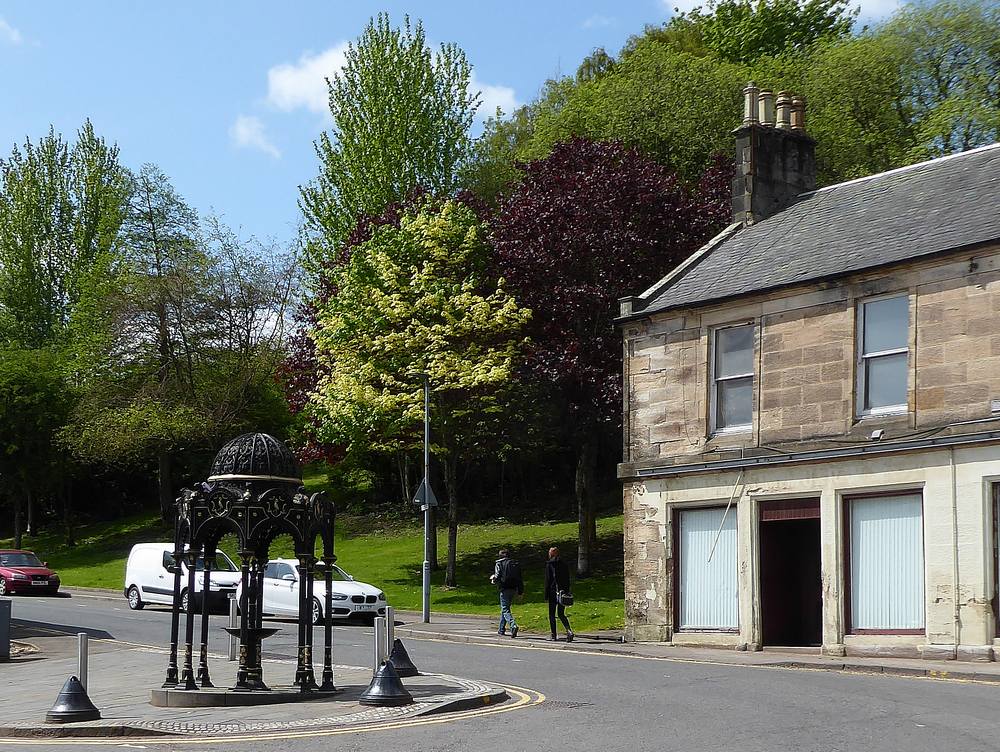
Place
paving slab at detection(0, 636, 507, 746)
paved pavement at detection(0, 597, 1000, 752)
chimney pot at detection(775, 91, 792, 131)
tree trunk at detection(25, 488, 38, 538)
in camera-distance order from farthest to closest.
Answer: tree trunk at detection(25, 488, 38, 538) → chimney pot at detection(775, 91, 792, 131) → paving slab at detection(0, 636, 507, 746) → paved pavement at detection(0, 597, 1000, 752)

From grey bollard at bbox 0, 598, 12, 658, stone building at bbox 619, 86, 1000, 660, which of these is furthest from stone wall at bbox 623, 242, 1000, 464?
grey bollard at bbox 0, 598, 12, 658

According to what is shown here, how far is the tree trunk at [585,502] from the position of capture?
35688 mm

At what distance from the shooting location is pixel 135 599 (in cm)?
3509

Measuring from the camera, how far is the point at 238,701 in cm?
1460

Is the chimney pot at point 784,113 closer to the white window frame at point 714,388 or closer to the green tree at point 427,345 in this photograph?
the white window frame at point 714,388

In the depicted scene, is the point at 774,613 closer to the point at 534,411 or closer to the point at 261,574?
the point at 261,574

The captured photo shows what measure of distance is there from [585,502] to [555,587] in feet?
39.3

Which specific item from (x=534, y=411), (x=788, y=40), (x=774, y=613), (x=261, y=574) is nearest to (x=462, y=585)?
(x=534, y=411)

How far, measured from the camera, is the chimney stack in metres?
27.7

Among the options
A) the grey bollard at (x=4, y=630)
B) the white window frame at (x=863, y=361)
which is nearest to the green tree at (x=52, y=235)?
the grey bollard at (x=4, y=630)

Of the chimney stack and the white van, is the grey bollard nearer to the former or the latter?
the white van

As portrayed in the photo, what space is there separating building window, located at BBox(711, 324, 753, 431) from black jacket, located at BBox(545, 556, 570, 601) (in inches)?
166

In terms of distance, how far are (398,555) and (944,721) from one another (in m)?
32.5

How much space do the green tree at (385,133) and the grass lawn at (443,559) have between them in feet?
43.8
